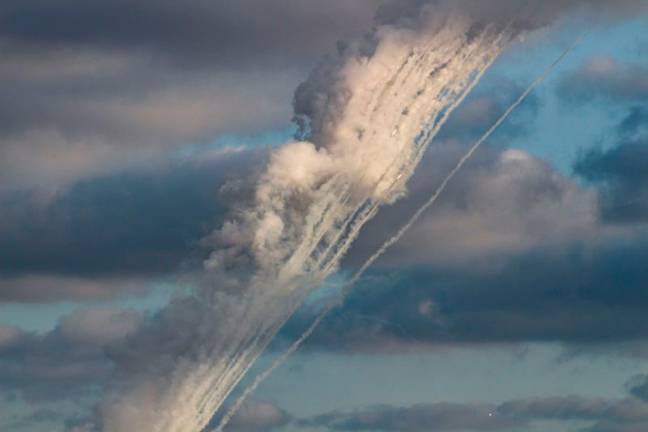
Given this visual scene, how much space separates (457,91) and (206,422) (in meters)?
37.1

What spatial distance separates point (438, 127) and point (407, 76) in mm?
5169

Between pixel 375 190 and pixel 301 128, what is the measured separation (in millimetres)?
8457

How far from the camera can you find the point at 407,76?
137 m

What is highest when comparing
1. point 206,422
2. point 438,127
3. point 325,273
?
point 438,127

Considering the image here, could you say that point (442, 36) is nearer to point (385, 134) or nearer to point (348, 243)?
point (385, 134)

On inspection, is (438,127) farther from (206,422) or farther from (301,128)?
(206,422)

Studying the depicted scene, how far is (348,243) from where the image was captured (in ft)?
452

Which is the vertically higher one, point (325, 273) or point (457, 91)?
point (457, 91)

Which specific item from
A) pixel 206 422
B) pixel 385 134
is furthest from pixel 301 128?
pixel 206 422

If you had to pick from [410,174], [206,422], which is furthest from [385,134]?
[206,422]

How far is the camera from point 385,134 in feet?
454

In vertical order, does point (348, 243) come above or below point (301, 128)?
below

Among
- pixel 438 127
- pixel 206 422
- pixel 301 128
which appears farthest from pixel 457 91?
pixel 206 422

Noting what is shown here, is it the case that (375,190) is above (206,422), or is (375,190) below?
above
